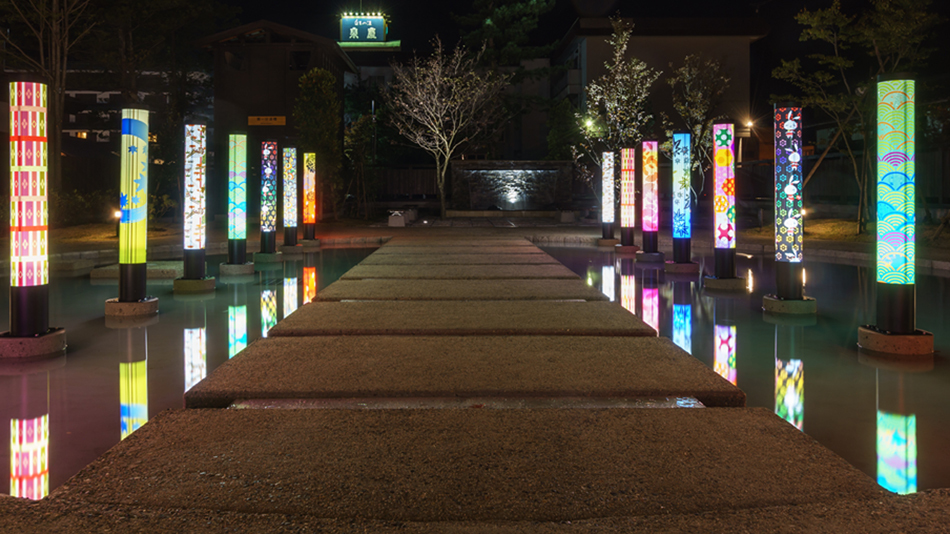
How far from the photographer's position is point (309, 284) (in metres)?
10.4

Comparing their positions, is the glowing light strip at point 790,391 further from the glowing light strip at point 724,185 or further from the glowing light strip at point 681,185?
the glowing light strip at point 681,185

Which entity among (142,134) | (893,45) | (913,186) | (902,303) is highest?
(893,45)

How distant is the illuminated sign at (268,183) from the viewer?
12945 mm

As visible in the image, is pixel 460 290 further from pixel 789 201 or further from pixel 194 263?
pixel 789 201

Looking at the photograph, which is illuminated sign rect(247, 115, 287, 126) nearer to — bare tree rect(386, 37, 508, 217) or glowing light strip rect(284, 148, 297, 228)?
bare tree rect(386, 37, 508, 217)

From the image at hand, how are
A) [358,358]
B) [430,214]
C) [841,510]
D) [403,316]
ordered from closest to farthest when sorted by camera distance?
[841,510], [358,358], [403,316], [430,214]

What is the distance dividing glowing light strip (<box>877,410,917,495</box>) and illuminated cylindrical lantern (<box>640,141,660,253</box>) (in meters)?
9.32

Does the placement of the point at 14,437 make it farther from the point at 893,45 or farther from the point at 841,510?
the point at 893,45

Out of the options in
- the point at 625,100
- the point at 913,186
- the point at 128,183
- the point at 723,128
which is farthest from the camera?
the point at 625,100

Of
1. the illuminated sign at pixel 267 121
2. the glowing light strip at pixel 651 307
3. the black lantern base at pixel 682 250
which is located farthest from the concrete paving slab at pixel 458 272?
the illuminated sign at pixel 267 121

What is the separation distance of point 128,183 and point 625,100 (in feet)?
68.6

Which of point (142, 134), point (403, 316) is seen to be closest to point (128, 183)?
point (142, 134)

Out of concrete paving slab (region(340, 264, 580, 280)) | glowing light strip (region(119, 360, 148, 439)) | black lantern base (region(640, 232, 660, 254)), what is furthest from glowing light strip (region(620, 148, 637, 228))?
glowing light strip (region(119, 360, 148, 439))

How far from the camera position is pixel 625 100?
25.7m
